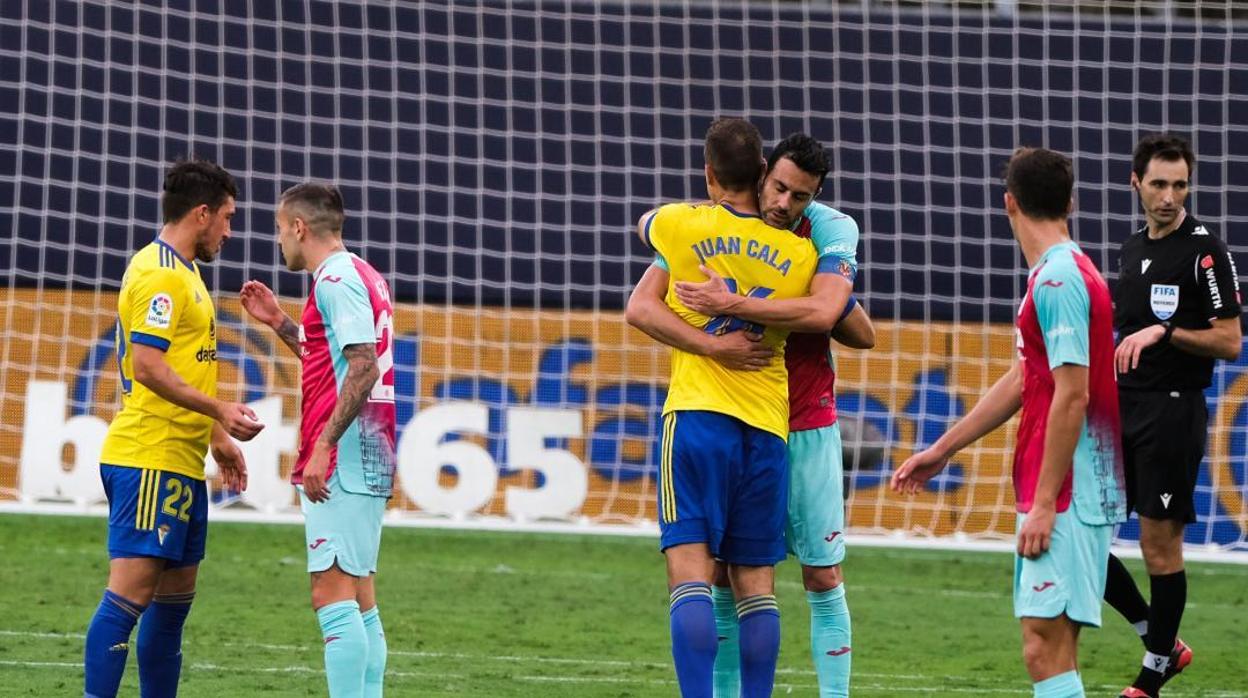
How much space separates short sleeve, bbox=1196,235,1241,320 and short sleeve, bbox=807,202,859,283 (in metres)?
1.98

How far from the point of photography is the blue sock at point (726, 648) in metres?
6.08

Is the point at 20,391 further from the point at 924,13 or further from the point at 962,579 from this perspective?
the point at 924,13

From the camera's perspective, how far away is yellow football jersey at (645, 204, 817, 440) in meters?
5.57

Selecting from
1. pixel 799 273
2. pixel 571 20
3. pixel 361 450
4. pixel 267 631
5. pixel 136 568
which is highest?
pixel 571 20

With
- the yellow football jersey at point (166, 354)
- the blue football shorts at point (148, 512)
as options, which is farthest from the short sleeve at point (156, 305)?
the blue football shorts at point (148, 512)

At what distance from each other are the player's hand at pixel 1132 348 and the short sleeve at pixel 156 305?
3238 millimetres

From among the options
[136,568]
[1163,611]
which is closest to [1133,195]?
[1163,611]

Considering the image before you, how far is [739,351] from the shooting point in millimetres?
5574

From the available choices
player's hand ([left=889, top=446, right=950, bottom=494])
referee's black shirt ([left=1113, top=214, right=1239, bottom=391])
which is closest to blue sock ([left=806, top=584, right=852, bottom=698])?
player's hand ([left=889, top=446, right=950, bottom=494])

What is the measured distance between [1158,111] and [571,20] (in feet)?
16.7

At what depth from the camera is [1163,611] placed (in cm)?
696

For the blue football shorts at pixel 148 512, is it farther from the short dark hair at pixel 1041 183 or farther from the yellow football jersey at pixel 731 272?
the short dark hair at pixel 1041 183

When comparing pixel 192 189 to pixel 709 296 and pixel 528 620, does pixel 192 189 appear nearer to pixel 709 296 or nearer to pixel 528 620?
pixel 709 296

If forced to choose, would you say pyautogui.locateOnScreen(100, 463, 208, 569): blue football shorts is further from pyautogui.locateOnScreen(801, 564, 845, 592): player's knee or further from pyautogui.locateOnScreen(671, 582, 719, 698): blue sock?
pyautogui.locateOnScreen(801, 564, 845, 592): player's knee
